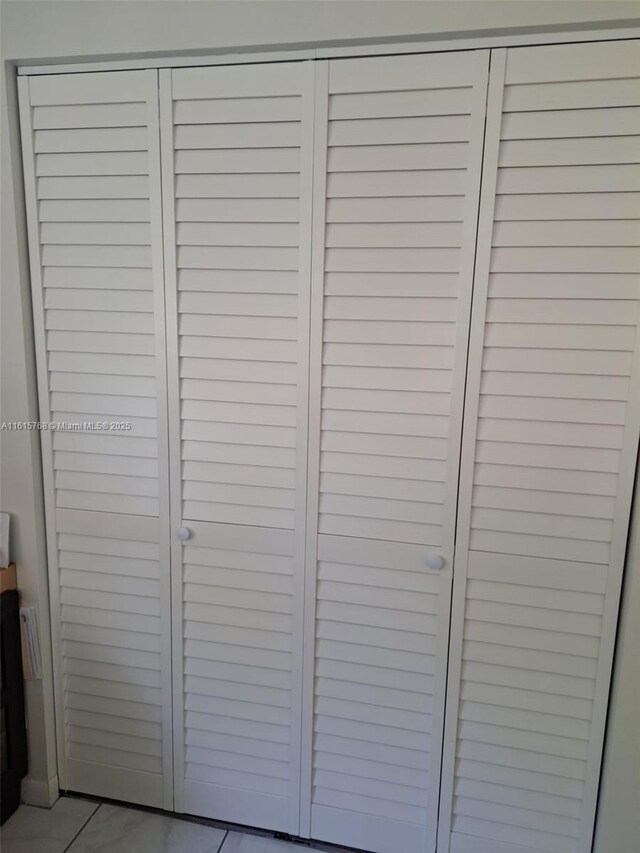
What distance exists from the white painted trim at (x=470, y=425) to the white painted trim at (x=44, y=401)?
43.0 inches

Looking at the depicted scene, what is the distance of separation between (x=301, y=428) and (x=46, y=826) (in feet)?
4.44

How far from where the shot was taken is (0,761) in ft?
4.89

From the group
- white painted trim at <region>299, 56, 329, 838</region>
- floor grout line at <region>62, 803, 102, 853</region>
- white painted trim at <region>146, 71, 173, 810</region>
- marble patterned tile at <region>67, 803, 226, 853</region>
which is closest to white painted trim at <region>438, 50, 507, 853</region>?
white painted trim at <region>299, 56, 329, 838</region>

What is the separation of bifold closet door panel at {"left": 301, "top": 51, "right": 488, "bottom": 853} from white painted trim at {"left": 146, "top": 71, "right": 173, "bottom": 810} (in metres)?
0.39

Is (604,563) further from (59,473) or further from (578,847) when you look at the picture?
(59,473)

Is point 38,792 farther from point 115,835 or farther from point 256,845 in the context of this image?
point 256,845

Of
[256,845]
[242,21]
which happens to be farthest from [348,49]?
[256,845]

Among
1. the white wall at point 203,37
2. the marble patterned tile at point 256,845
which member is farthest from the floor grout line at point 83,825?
the white wall at point 203,37

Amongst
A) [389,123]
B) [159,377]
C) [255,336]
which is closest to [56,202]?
[159,377]

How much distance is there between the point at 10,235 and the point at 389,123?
97 cm

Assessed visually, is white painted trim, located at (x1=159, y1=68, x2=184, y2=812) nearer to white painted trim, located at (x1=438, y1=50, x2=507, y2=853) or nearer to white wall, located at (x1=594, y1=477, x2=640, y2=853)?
white painted trim, located at (x1=438, y1=50, x2=507, y2=853)

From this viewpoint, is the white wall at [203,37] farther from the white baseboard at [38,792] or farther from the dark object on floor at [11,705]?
the white baseboard at [38,792]

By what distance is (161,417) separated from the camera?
1377mm

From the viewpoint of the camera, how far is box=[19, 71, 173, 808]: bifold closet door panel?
1302mm
